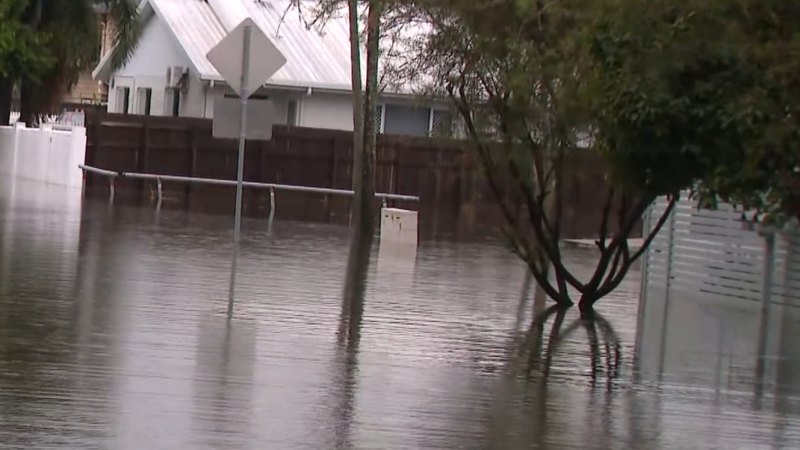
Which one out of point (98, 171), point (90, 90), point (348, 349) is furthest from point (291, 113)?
point (90, 90)

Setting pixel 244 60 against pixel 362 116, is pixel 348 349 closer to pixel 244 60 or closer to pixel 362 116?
pixel 244 60

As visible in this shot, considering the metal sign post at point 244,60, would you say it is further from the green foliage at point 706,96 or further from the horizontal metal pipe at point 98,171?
the horizontal metal pipe at point 98,171

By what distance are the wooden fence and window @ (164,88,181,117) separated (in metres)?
4.45

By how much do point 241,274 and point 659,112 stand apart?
1030 cm

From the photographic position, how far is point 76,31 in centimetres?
4366

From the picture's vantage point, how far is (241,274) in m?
19.0

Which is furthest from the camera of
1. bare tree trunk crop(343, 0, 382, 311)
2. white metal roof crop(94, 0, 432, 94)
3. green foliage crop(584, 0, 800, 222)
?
white metal roof crop(94, 0, 432, 94)

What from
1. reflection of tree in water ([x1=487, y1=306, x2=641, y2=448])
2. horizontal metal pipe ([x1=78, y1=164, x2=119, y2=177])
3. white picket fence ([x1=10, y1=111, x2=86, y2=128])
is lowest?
reflection of tree in water ([x1=487, y1=306, x2=641, y2=448])

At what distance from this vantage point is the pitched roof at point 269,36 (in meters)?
43.0

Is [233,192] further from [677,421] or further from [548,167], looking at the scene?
[677,421]

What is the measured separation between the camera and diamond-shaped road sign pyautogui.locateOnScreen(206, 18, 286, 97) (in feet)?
54.7

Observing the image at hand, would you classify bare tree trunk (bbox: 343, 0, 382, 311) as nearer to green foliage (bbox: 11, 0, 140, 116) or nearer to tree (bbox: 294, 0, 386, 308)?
tree (bbox: 294, 0, 386, 308)

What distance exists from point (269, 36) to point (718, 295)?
25.1 metres

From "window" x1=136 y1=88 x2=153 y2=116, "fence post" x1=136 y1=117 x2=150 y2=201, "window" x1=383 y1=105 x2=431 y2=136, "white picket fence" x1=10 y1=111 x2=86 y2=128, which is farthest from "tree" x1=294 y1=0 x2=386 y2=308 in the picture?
"window" x1=136 y1=88 x2=153 y2=116
